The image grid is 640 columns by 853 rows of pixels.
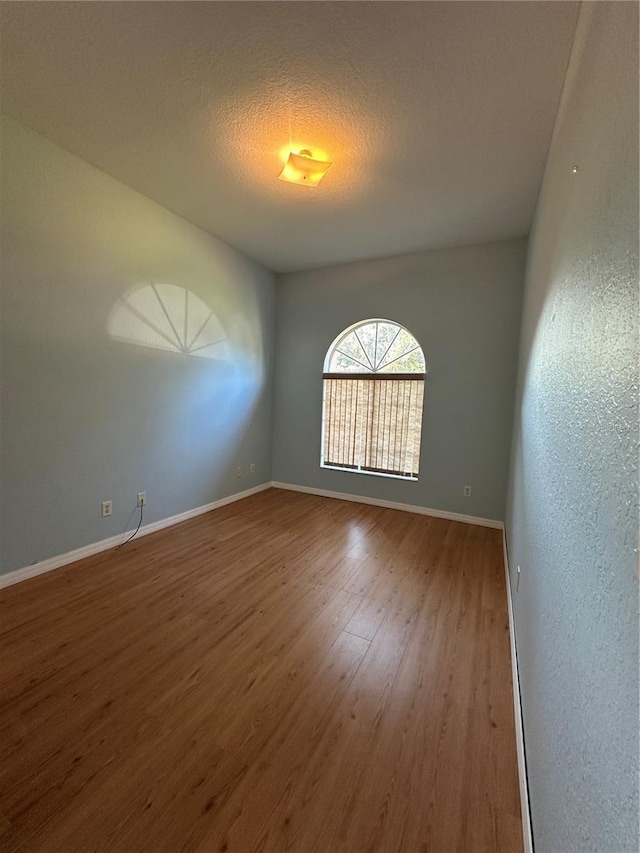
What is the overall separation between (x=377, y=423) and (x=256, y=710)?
3.09m

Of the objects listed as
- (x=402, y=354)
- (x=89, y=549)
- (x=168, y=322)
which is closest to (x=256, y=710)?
(x=89, y=549)

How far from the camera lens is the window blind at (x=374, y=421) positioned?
3.88 metres

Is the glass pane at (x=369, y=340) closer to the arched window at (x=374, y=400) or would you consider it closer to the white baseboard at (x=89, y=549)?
the arched window at (x=374, y=400)

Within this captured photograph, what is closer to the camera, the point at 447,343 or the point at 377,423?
the point at 447,343

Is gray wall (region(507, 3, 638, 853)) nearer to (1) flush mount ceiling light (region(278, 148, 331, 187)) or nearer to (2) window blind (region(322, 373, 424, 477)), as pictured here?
(1) flush mount ceiling light (region(278, 148, 331, 187))

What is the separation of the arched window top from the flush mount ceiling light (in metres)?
1.98

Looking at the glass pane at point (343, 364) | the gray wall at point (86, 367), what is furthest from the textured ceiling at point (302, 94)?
the glass pane at point (343, 364)

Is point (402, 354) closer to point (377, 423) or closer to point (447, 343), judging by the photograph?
point (447, 343)

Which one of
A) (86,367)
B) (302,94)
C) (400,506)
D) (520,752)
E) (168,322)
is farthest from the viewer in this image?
(400,506)

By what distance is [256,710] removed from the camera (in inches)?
54.9

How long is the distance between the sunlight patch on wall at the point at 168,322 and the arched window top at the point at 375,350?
1.43 m

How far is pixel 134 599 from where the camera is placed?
2.11 m

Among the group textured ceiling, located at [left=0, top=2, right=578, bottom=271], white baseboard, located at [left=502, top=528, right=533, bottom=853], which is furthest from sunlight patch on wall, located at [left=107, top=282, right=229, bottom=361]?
white baseboard, located at [left=502, top=528, right=533, bottom=853]

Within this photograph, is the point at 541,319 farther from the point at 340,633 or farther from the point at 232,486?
the point at 232,486
